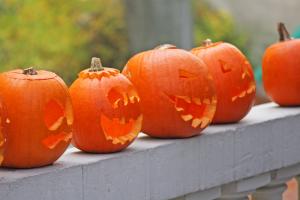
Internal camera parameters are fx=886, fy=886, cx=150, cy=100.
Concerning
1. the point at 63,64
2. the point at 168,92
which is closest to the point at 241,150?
the point at 168,92

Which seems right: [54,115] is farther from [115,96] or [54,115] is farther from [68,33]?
[68,33]

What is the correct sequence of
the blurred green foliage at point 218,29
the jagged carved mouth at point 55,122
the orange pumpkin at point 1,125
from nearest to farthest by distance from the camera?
the orange pumpkin at point 1,125 < the jagged carved mouth at point 55,122 < the blurred green foliage at point 218,29

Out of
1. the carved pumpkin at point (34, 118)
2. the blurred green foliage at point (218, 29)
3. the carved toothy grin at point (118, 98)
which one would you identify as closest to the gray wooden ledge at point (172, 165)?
the carved pumpkin at point (34, 118)

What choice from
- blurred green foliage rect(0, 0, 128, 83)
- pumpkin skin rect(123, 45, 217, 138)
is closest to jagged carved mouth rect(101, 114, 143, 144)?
pumpkin skin rect(123, 45, 217, 138)

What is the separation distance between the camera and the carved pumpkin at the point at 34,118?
95.7 inches

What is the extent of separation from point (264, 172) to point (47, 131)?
38.4 inches

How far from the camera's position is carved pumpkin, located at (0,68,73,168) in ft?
7.97

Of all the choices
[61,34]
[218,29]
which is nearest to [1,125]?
[61,34]

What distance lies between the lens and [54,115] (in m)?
2.49

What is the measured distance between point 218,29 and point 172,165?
10720mm

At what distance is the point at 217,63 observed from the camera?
123 inches

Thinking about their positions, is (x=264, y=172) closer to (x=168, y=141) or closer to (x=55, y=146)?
(x=168, y=141)

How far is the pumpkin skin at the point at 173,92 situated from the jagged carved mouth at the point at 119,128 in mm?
157

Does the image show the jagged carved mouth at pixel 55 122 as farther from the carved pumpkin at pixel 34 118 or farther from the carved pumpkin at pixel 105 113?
the carved pumpkin at pixel 105 113
